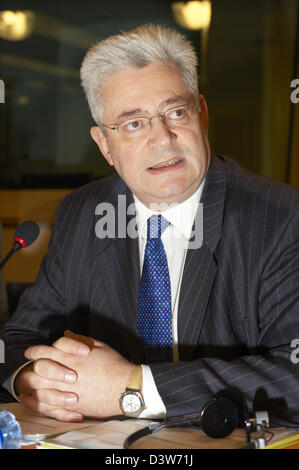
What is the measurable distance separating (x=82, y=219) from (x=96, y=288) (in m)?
0.29

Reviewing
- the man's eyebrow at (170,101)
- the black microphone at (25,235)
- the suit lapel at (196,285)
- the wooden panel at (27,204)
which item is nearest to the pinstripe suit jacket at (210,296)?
the suit lapel at (196,285)

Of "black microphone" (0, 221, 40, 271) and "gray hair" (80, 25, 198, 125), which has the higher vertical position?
"gray hair" (80, 25, 198, 125)

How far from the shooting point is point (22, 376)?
5.29 ft

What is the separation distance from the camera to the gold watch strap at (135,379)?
1.40 metres

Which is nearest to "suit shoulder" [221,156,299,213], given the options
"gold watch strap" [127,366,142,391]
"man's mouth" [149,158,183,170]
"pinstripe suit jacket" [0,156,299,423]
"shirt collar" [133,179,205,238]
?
"pinstripe suit jacket" [0,156,299,423]

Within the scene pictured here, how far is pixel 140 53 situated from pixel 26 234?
0.68 meters

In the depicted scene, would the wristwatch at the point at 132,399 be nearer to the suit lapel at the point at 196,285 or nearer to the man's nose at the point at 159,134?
the suit lapel at the point at 196,285

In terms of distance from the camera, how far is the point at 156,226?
6.33ft

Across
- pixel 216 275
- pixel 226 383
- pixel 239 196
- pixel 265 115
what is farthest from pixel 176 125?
pixel 265 115

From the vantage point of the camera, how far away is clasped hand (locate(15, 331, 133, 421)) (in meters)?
1.41

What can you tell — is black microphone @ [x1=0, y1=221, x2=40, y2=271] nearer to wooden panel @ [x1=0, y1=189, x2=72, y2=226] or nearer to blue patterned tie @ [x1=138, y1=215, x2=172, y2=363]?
blue patterned tie @ [x1=138, y1=215, x2=172, y2=363]

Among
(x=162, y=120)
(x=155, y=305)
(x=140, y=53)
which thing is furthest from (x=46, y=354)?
(x=140, y=53)

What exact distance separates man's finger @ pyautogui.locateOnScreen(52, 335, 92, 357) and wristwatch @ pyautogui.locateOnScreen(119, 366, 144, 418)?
131 millimetres

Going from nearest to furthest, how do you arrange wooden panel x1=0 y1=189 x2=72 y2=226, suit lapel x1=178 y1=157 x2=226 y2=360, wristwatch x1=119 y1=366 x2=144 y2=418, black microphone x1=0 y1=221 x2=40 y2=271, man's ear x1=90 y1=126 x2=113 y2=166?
wristwatch x1=119 y1=366 x2=144 y2=418 → black microphone x1=0 y1=221 x2=40 y2=271 → suit lapel x1=178 y1=157 x2=226 y2=360 → man's ear x1=90 y1=126 x2=113 y2=166 → wooden panel x1=0 y1=189 x2=72 y2=226
